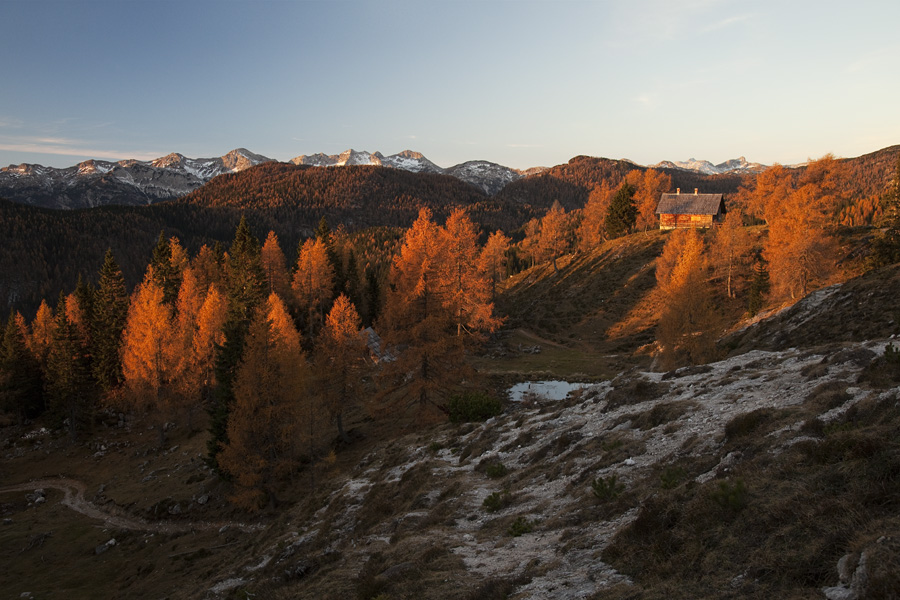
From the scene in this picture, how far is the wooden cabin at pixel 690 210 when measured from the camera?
8525 cm

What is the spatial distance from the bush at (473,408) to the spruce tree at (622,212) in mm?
77890

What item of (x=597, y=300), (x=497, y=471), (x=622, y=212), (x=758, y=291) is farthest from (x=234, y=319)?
(x=622, y=212)

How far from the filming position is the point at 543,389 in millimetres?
36656

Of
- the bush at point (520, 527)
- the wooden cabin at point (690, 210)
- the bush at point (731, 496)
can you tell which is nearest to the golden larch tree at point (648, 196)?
the wooden cabin at point (690, 210)

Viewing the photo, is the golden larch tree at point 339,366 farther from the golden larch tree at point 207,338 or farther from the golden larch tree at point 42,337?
the golden larch tree at point 42,337

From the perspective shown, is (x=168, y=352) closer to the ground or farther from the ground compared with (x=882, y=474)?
closer to the ground

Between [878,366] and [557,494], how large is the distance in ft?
29.6

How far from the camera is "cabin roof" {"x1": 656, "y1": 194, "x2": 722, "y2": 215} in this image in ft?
280

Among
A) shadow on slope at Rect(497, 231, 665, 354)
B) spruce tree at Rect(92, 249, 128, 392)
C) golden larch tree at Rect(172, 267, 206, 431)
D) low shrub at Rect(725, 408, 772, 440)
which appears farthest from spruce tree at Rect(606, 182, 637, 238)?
low shrub at Rect(725, 408, 772, 440)

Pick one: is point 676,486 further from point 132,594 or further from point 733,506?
point 132,594

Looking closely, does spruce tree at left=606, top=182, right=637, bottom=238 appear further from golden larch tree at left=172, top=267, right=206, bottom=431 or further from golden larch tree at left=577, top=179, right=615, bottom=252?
golden larch tree at left=172, top=267, right=206, bottom=431

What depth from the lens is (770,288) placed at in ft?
158

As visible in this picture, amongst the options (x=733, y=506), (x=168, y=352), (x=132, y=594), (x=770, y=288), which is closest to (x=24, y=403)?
(x=168, y=352)

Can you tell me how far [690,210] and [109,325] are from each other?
3864 inches
